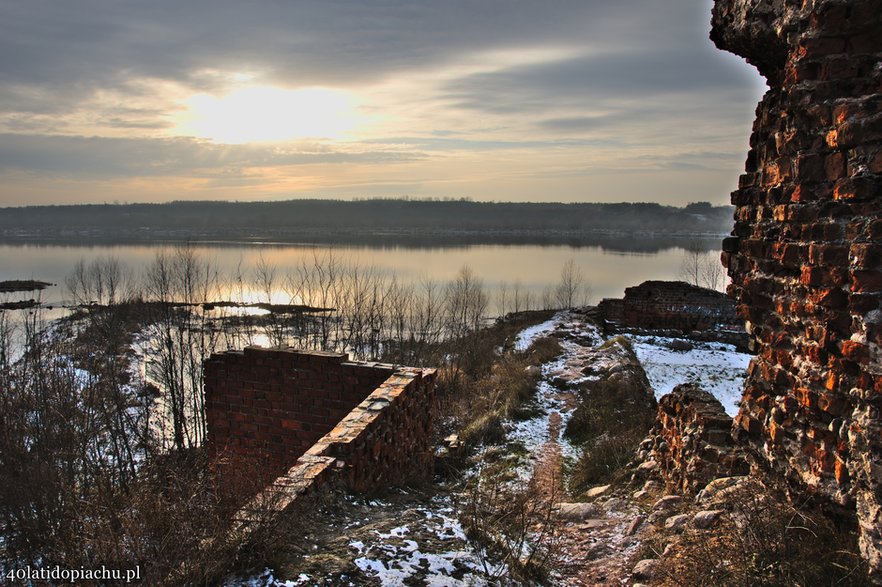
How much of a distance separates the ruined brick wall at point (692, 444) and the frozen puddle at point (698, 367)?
460cm

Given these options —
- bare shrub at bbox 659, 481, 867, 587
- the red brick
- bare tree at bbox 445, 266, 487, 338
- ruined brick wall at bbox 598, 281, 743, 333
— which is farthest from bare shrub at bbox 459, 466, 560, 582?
bare tree at bbox 445, 266, 487, 338

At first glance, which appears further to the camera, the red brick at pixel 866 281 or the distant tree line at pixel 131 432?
the distant tree line at pixel 131 432

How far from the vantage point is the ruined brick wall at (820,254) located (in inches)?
111

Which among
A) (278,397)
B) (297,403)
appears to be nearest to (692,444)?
(297,403)

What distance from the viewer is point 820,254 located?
3117 mm

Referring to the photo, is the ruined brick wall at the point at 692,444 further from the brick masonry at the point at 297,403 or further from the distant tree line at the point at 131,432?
the distant tree line at the point at 131,432

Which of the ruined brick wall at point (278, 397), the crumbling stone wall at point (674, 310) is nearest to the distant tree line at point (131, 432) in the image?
the ruined brick wall at point (278, 397)

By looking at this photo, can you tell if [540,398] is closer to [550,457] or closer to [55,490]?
[550,457]

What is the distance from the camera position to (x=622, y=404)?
9.45 m

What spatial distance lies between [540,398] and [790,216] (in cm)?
782

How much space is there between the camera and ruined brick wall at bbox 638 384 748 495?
4578mm

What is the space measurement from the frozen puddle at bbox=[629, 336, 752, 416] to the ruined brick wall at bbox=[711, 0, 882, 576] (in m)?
6.92

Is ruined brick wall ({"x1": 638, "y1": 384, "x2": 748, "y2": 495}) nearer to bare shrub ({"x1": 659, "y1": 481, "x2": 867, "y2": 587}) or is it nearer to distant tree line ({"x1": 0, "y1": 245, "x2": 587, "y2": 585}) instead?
bare shrub ({"x1": 659, "y1": 481, "x2": 867, "y2": 587})

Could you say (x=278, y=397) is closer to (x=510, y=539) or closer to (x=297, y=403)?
(x=297, y=403)
